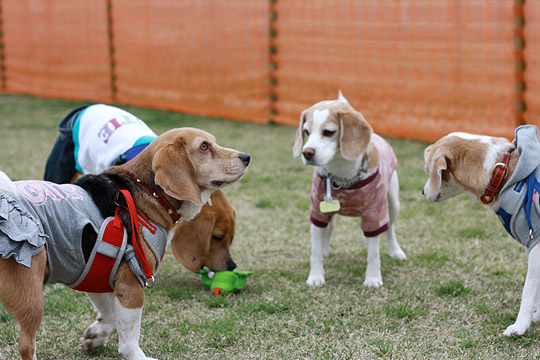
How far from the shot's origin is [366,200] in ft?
14.8

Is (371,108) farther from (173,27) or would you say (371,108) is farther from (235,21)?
(173,27)

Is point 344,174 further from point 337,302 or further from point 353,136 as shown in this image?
point 337,302

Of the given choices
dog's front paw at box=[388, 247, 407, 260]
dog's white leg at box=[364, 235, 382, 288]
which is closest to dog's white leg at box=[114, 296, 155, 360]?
dog's white leg at box=[364, 235, 382, 288]

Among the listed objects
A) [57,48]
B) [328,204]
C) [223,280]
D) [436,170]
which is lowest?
[223,280]

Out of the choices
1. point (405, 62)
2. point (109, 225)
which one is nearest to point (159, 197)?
point (109, 225)

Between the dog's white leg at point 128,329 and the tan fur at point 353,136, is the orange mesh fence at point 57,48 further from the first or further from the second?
the dog's white leg at point 128,329

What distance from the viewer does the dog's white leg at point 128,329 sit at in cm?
321

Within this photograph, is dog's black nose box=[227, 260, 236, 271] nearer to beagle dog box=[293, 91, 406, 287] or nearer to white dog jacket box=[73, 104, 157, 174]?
beagle dog box=[293, 91, 406, 287]

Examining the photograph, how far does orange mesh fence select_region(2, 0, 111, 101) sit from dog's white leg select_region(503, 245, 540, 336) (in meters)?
11.9

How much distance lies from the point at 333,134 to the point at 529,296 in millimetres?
1672

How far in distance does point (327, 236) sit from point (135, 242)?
2.41 m

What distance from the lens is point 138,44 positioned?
1337 cm

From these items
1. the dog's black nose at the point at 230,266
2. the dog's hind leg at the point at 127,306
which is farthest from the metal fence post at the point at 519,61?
the dog's hind leg at the point at 127,306

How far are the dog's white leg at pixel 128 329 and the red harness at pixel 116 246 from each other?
13 centimetres
